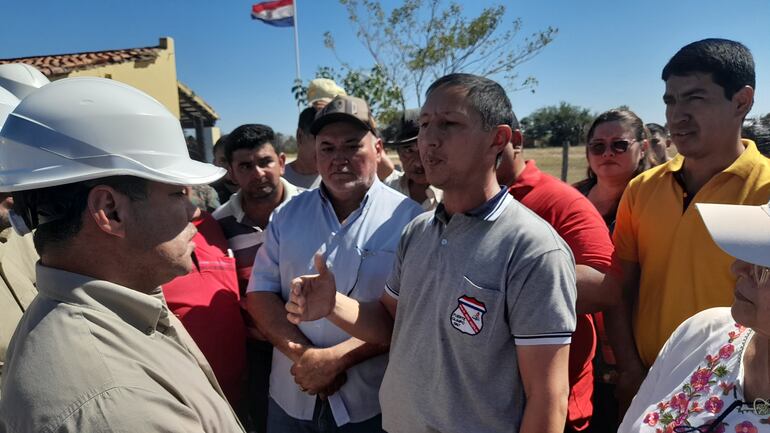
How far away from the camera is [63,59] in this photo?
44.1ft

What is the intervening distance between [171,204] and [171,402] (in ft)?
1.84

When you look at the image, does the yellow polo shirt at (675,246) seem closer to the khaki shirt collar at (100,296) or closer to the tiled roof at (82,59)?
the khaki shirt collar at (100,296)

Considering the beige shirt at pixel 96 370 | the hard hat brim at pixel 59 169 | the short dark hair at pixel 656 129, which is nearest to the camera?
the beige shirt at pixel 96 370

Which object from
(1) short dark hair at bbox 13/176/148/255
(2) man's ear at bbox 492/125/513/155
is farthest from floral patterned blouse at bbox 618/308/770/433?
(1) short dark hair at bbox 13/176/148/255

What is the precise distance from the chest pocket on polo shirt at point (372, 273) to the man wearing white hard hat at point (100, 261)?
0.99 m

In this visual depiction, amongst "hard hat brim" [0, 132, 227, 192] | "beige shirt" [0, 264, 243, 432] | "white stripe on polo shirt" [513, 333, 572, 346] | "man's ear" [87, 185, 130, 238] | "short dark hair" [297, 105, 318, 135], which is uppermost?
"short dark hair" [297, 105, 318, 135]

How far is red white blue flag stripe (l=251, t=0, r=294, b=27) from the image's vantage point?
47.0ft

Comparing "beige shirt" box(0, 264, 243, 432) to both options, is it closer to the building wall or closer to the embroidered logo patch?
the embroidered logo patch

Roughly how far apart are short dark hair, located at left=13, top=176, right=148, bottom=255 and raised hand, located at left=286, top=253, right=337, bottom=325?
A: 0.88 metres

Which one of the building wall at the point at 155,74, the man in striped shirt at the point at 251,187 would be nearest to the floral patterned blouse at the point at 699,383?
the man in striped shirt at the point at 251,187

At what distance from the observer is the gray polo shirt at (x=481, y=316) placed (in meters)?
1.53

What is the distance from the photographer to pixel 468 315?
162cm

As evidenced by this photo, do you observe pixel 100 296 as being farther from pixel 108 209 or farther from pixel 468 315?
pixel 468 315

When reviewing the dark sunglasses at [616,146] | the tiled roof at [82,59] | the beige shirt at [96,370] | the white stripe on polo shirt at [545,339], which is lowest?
the white stripe on polo shirt at [545,339]
